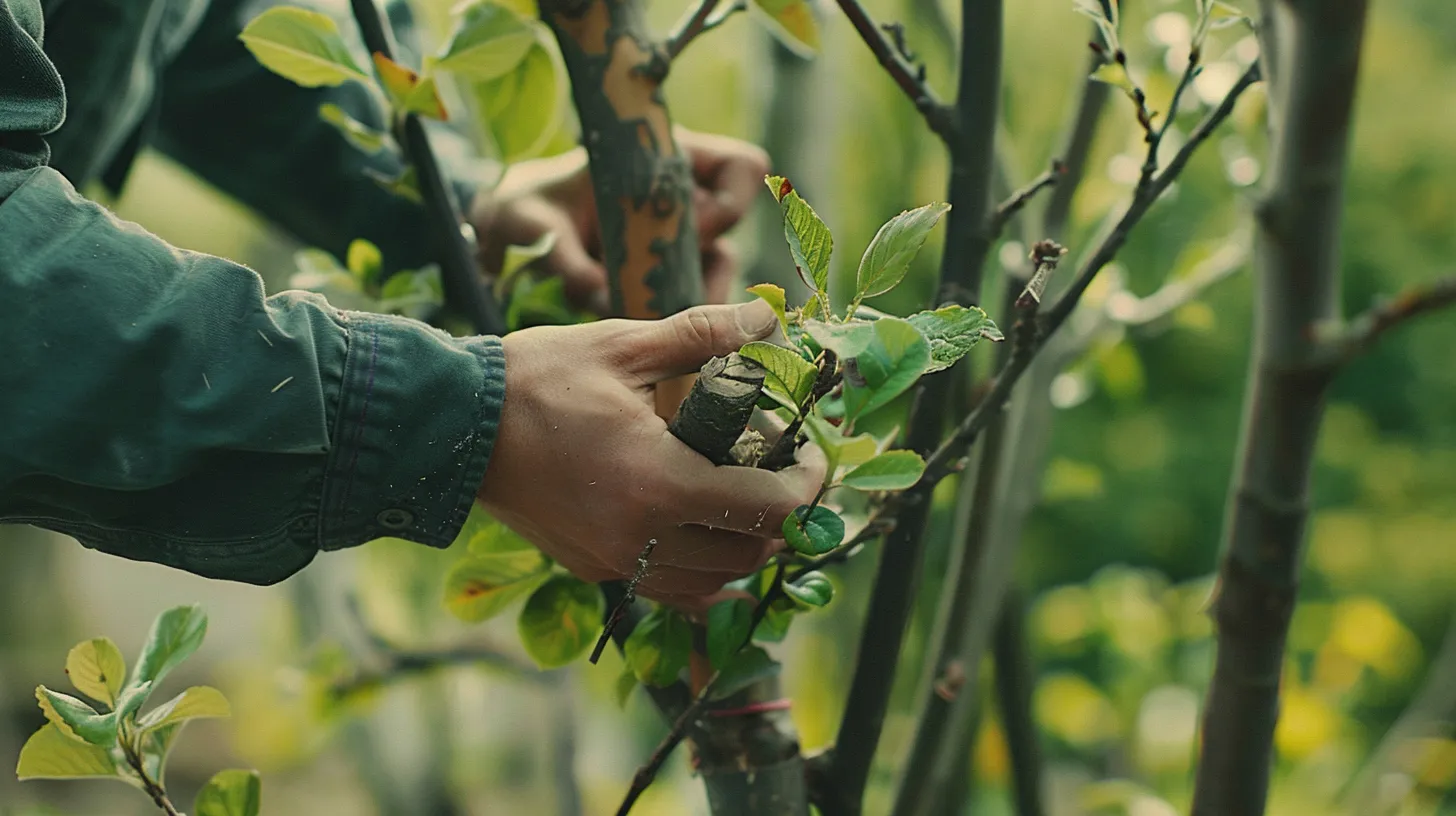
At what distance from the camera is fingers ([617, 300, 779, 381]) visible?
0.46 metres

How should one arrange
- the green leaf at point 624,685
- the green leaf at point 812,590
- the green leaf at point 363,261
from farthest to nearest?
the green leaf at point 363,261, the green leaf at point 624,685, the green leaf at point 812,590

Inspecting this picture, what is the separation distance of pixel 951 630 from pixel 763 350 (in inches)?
17.5

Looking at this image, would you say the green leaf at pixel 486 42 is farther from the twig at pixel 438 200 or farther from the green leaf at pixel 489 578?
the green leaf at pixel 489 578

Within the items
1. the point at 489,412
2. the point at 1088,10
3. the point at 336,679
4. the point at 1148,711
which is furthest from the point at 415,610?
the point at 1088,10

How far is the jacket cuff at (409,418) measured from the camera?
18.9 inches

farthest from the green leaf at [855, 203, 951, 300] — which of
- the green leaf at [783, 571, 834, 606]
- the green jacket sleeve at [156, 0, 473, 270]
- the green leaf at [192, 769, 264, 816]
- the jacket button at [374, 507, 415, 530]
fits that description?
the green jacket sleeve at [156, 0, 473, 270]

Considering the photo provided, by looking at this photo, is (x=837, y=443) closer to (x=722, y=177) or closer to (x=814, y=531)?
(x=814, y=531)

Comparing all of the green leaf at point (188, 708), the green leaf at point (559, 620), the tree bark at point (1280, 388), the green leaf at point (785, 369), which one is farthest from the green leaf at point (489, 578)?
the tree bark at point (1280, 388)

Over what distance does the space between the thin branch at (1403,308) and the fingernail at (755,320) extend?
204 millimetres

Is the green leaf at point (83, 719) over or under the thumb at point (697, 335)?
under

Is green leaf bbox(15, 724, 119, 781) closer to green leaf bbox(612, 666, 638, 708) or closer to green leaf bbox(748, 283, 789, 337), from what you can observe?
green leaf bbox(612, 666, 638, 708)

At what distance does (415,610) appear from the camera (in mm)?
1756

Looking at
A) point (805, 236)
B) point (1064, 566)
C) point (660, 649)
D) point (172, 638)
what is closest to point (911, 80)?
point (805, 236)

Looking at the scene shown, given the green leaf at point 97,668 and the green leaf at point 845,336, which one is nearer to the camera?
the green leaf at point 845,336
